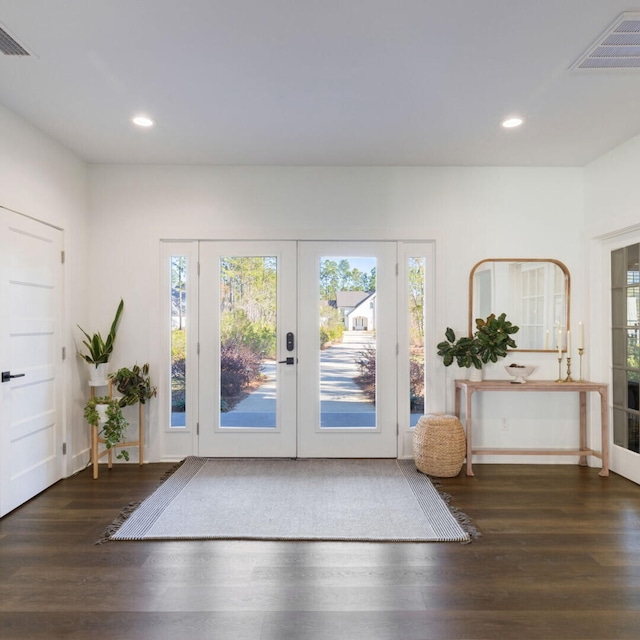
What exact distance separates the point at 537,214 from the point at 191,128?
3.04 m

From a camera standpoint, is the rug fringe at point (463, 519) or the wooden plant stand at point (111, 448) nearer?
the rug fringe at point (463, 519)

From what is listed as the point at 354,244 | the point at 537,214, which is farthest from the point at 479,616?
the point at 537,214

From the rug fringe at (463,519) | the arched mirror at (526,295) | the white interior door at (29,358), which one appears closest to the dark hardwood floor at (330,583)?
the rug fringe at (463,519)

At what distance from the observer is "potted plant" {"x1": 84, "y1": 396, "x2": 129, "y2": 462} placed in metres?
3.63

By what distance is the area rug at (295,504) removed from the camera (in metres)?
2.66

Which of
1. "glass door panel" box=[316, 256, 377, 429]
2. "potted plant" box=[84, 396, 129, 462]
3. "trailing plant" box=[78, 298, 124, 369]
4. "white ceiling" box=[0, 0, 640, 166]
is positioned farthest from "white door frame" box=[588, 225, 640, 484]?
"trailing plant" box=[78, 298, 124, 369]

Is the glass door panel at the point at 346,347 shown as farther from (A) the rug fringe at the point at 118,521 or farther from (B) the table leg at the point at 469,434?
(A) the rug fringe at the point at 118,521

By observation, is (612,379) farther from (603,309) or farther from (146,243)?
(146,243)

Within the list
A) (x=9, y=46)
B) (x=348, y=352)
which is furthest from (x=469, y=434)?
(x=9, y=46)

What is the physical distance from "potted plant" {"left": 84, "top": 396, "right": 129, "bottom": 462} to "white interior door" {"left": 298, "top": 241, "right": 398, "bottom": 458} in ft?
5.03

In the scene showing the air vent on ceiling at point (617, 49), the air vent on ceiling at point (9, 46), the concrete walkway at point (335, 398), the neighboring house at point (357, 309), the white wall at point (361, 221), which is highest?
the air vent on ceiling at point (9, 46)

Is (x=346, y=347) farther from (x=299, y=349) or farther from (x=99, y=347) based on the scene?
(x=99, y=347)

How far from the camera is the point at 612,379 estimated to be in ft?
12.7

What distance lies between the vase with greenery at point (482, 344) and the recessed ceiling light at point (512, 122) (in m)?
1.47
